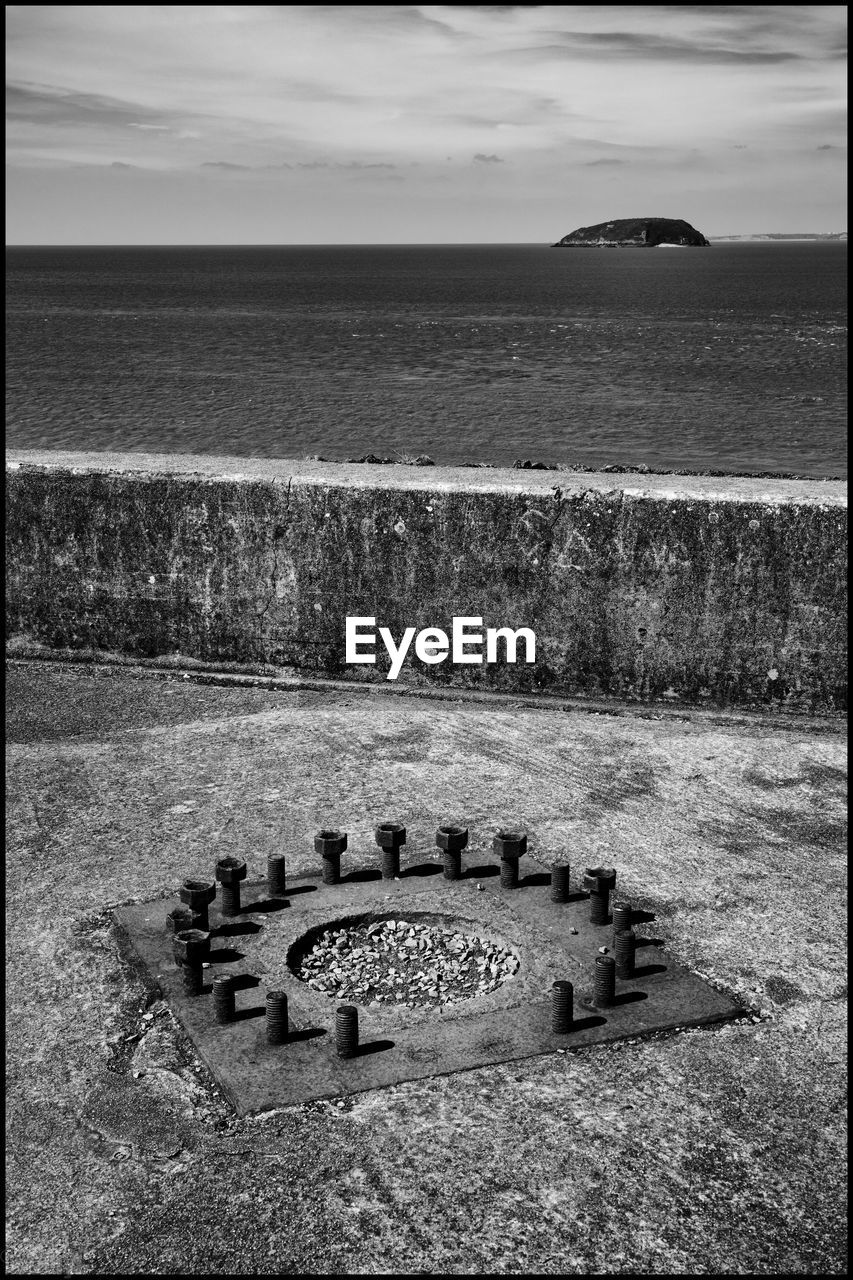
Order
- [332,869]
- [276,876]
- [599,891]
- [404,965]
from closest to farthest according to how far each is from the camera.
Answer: [404,965], [599,891], [276,876], [332,869]

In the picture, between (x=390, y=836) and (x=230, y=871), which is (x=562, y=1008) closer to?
(x=390, y=836)

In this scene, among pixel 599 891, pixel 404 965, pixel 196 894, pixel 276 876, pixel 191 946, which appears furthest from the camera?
pixel 276 876

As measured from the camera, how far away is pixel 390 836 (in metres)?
4.89

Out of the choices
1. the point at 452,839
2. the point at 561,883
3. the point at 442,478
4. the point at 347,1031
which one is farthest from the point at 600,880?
the point at 442,478

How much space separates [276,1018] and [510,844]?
4.32 ft

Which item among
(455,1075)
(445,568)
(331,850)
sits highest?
(445,568)

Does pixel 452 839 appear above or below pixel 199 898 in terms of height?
above

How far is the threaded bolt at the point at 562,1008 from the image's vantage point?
3.86 metres

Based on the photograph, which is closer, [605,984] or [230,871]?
[605,984]

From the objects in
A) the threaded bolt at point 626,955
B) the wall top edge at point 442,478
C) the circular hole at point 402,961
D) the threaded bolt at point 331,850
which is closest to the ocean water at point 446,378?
the wall top edge at point 442,478

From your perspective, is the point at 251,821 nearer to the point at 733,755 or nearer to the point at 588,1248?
the point at 733,755

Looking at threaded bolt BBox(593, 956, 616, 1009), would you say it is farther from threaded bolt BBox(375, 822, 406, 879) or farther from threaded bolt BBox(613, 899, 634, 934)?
threaded bolt BBox(375, 822, 406, 879)

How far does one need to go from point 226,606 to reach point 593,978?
3694 mm

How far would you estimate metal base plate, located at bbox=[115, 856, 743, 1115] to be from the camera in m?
3.71
